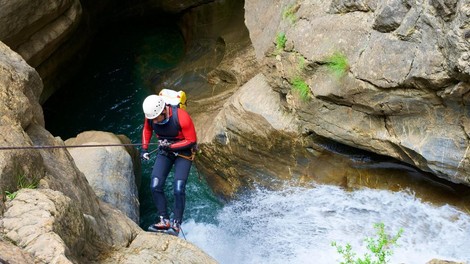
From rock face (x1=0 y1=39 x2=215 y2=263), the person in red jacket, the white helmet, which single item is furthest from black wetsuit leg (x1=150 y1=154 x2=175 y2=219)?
rock face (x1=0 y1=39 x2=215 y2=263)

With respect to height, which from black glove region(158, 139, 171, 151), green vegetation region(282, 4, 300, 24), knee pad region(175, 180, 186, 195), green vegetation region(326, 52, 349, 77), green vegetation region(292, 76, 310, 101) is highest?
green vegetation region(282, 4, 300, 24)

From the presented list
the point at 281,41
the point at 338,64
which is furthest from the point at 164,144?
the point at 338,64

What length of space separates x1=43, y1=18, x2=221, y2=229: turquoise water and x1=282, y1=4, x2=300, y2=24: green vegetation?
12.6 feet

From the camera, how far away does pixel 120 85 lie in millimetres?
15414

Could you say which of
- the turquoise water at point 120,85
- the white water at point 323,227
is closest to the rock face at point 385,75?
the white water at point 323,227

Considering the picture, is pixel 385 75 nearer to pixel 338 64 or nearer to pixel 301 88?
pixel 338 64

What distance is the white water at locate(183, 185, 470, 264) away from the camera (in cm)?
799

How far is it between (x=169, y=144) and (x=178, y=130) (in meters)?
0.26

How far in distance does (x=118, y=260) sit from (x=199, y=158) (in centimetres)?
A: 576

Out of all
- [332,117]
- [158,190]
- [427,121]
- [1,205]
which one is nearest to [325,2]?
[332,117]

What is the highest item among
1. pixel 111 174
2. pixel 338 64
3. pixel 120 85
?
pixel 338 64

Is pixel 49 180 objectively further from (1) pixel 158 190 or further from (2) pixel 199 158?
(2) pixel 199 158

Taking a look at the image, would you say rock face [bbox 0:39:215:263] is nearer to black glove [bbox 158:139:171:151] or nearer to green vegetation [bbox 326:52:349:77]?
black glove [bbox 158:139:171:151]

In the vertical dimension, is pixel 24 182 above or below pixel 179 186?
above
